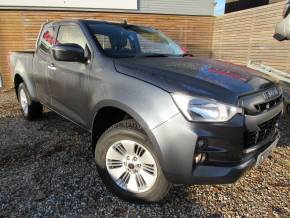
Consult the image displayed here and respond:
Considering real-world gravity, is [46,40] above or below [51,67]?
above

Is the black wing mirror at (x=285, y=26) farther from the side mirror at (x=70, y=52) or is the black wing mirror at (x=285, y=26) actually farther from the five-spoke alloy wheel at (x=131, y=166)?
the five-spoke alloy wheel at (x=131, y=166)

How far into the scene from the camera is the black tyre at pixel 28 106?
4.91 metres

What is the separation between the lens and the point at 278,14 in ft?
26.7

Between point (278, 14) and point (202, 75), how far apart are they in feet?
23.3

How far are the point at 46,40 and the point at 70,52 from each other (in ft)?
5.07

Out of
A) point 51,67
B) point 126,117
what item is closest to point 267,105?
point 126,117

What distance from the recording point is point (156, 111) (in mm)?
2201

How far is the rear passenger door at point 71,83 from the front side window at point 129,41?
0.75 feet

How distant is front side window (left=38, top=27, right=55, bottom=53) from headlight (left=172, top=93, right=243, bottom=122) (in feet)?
8.71

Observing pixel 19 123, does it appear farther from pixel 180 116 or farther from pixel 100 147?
pixel 180 116

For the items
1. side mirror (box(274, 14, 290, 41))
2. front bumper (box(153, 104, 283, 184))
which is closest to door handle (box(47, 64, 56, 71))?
front bumper (box(153, 104, 283, 184))

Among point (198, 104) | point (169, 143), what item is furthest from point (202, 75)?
point (169, 143)

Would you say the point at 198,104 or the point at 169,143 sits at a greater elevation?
the point at 198,104

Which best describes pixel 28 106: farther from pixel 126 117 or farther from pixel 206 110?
pixel 206 110
